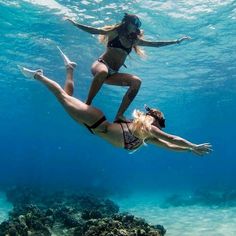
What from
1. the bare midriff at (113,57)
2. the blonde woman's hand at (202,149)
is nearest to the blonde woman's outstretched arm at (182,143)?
the blonde woman's hand at (202,149)

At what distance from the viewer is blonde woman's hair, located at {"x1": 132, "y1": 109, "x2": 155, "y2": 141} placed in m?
6.91

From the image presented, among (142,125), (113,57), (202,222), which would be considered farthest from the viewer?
(202,222)

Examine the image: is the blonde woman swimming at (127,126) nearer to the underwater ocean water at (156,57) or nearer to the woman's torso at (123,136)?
the woman's torso at (123,136)

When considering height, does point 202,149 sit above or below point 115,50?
below

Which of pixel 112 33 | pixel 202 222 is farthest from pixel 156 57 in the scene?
pixel 112 33

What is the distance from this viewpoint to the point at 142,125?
6988 mm

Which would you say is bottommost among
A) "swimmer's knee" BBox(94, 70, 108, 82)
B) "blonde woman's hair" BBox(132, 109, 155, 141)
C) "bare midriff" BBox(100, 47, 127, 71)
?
"blonde woman's hair" BBox(132, 109, 155, 141)

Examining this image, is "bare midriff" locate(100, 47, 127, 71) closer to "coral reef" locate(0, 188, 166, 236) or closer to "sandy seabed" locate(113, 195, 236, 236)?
"coral reef" locate(0, 188, 166, 236)

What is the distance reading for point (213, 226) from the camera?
18.4 metres

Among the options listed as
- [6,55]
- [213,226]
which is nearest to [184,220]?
[213,226]

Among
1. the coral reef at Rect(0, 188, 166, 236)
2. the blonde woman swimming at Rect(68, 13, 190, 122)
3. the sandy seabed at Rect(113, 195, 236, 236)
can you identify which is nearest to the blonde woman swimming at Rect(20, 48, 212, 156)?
the blonde woman swimming at Rect(68, 13, 190, 122)

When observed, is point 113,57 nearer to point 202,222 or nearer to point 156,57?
point 202,222

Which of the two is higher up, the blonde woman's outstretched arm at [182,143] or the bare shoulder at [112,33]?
the bare shoulder at [112,33]

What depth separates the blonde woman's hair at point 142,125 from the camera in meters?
6.91
